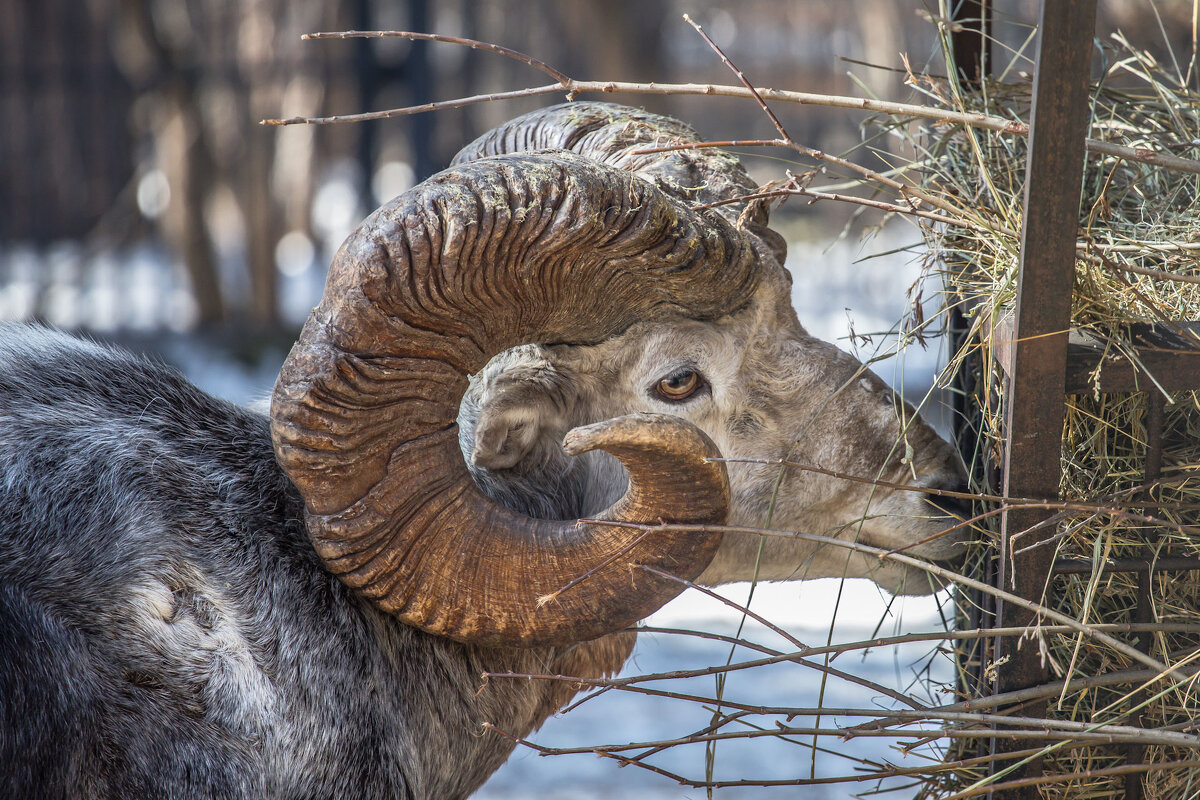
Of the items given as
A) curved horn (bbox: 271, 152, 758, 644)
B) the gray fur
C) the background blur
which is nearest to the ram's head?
curved horn (bbox: 271, 152, 758, 644)

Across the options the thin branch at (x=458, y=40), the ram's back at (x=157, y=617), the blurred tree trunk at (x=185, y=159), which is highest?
the blurred tree trunk at (x=185, y=159)

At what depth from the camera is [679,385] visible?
3359mm

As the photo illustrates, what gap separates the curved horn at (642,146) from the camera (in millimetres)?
3461

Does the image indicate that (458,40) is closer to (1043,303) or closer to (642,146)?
(642,146)

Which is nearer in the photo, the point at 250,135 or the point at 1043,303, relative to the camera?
the point at 1043,303

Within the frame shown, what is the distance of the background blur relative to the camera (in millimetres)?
11711

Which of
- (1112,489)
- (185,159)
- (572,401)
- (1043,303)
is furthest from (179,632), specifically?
(185,159)

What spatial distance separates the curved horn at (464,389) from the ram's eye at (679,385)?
26 centimetres

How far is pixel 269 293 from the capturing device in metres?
12.5

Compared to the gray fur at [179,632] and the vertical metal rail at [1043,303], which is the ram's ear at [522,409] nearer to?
the gray fur at [179,632]

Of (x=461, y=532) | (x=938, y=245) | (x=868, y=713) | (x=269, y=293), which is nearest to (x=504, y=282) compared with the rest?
(x=461, y=532)

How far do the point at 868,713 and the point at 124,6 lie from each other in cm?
1138

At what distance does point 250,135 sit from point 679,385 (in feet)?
35.3

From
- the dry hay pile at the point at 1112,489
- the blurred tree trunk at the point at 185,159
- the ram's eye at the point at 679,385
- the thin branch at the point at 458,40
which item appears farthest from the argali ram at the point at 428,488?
the blurred tree trunk at the point at 185,159
